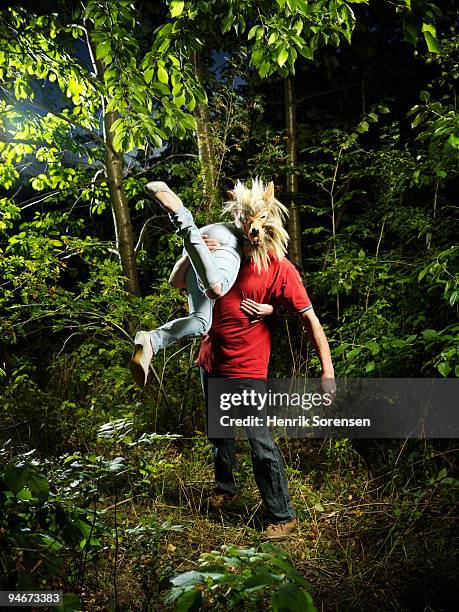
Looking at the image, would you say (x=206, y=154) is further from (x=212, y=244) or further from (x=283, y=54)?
(x=212, y=244)

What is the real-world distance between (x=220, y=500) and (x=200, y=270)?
157 centimetres

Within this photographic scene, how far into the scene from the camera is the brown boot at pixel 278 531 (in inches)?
112

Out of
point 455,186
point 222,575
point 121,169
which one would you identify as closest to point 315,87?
point 455,186

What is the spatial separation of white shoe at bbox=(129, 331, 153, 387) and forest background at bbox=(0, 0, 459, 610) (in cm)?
37

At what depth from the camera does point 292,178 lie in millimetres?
5586

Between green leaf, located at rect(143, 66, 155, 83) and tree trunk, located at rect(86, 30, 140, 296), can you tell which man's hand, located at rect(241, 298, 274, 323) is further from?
tree trunk, located at rect(86, 30, 140, 296)

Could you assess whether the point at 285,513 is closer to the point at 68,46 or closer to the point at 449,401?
the point at 449,401

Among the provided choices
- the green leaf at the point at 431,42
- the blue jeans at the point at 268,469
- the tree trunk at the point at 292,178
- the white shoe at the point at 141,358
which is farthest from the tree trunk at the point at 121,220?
the green leaf at the point at 431,42

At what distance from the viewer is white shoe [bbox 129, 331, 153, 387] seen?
216 cm

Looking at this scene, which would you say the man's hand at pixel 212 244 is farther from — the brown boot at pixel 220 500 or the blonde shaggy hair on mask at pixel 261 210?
the brown boot at pixel 220 500

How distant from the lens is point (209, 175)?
419 centimetres

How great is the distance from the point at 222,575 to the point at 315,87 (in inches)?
242

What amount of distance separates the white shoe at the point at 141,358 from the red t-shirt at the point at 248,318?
59cm

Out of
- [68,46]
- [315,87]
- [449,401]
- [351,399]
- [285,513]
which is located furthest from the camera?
[315,87]
